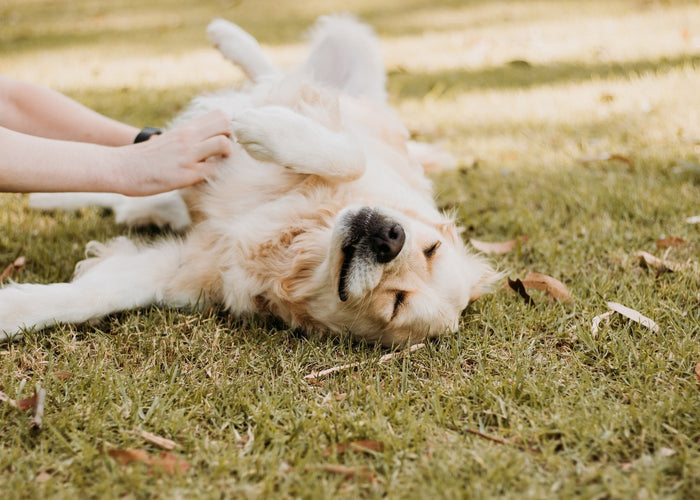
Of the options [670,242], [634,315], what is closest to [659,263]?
[670,242]

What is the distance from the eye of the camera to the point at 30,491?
141cm

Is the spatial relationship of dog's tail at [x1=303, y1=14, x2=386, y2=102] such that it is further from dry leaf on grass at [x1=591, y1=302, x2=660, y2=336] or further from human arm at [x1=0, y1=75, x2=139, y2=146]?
dry leaf on grass at [x1=591, y1=302, x2=660, y2=336]

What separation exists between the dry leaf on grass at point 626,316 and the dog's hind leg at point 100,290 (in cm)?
152

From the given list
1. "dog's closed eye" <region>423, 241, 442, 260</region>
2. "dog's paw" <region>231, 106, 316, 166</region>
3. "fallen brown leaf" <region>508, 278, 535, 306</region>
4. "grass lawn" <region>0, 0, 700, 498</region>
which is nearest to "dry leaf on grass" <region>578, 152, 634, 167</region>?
"grass lawn" <region>0, 0, 700, 498</region>

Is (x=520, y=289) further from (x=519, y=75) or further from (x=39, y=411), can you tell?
(x=519, y=75)

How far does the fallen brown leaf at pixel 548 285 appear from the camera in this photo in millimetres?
2451

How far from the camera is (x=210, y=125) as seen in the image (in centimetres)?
254

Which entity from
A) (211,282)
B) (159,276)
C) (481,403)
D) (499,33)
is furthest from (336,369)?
(499,33)

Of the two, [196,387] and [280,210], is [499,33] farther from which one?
[196,387]

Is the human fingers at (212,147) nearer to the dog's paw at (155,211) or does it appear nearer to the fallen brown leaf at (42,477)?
the dog's paw at (155,211)

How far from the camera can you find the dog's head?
2064mm

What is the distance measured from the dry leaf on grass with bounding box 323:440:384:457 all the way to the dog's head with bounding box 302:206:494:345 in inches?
22.9

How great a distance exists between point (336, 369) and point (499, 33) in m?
7.07

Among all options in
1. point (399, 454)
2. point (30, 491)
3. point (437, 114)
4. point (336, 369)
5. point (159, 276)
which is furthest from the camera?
point (437, 114)
